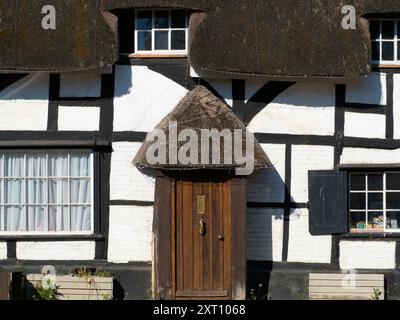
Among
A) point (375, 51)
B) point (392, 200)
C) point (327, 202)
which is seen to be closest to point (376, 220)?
point (392, 200)

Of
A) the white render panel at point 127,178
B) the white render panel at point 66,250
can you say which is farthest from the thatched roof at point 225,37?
the white render panel at point 66,250

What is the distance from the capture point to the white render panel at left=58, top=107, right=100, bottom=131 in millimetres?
16656

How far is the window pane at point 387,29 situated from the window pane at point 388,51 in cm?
9

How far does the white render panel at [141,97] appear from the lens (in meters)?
16.6

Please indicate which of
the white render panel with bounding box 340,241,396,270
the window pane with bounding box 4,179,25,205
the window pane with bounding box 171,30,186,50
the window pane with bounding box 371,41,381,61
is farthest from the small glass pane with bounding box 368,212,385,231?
the window pane with bounding box 4,179,25,205

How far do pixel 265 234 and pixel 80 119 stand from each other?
298 cm

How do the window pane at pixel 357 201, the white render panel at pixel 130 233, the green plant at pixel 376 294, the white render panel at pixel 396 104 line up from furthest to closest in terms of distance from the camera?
1. the window pane at pixel 357 201
2. the white render panel at pixel 396 104
3. the white render panel at pixel 130 233
4. the green plant at pixel 376 294

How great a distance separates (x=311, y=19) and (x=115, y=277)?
4.40m

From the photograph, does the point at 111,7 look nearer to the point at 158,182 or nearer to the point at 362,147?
the point at 158,182

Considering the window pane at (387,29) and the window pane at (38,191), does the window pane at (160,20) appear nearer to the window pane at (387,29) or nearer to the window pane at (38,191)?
the window pane at (38,191)

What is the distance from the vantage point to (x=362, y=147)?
16.7 meters

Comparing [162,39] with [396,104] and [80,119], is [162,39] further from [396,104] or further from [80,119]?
[396,104]

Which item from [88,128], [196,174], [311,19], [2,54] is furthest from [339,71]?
[2,54]

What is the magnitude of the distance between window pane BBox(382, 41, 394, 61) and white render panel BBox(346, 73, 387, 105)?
0.87ft
